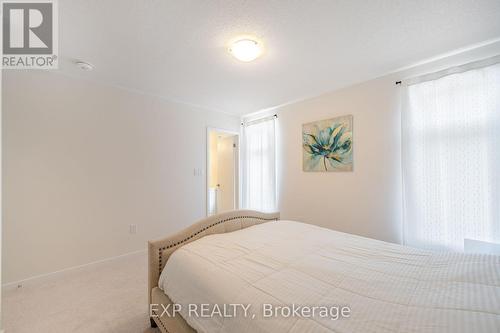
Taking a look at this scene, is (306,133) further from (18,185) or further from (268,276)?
(18,185)

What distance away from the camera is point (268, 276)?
46.4 inches

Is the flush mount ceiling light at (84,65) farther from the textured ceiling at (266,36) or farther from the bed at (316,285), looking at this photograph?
the bed at (316,285)

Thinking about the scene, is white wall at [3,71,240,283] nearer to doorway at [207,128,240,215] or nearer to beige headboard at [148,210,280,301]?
doorway at [207,128,240,215]

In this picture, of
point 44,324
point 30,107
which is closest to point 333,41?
point 30,107

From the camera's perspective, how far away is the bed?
2.81 feet

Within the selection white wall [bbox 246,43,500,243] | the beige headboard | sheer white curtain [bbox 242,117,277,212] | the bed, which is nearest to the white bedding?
the bed

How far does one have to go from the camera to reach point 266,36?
1.83 meters

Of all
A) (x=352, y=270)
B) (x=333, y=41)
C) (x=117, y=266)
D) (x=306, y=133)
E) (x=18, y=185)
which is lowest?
(x=117, y=266)

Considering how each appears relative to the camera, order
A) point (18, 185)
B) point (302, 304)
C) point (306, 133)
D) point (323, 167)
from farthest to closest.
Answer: point (306, 133) → point (323, 167) → point (18, 185) → point (302, 304)

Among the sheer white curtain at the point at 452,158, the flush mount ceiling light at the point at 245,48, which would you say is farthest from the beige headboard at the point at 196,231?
the sheer white curtain at the point at 452,158

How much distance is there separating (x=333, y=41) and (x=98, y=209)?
3.37m

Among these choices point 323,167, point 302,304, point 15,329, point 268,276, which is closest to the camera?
point 302,304

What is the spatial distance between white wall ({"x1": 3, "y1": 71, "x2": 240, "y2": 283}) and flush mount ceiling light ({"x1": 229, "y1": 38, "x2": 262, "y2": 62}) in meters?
1.90

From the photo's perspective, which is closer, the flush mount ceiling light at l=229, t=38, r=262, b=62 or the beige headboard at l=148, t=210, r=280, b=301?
the beige headboard at l=148, t=210, r=280, b=301
